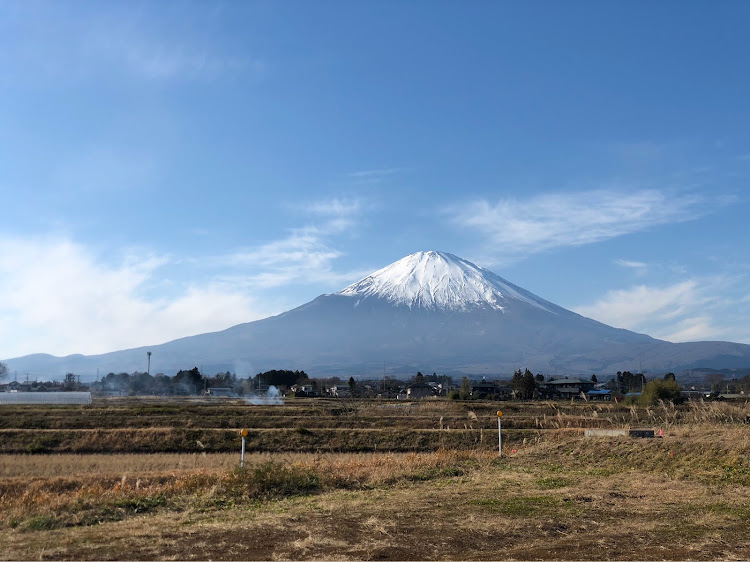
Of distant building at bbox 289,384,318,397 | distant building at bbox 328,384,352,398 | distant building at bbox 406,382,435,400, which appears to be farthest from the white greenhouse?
distant building at bbox 406,382,435,400

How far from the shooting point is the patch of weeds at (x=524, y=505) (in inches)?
397

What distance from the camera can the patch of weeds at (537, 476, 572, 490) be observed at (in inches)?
498

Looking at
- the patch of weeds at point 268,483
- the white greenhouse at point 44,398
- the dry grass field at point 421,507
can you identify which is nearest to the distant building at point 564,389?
the white greenhouse at point 44,398

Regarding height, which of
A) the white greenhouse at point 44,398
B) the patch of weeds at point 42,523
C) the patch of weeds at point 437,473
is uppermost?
the patch of weeds at point 42,523

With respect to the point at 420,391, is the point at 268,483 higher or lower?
higher

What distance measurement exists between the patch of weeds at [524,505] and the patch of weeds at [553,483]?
130 centimetres

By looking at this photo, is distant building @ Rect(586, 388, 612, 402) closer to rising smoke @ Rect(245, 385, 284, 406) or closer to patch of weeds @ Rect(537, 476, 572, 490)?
rising smoke @ Rect(245, 385, 284, 406)

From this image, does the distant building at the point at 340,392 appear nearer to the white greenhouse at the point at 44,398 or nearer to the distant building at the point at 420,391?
the distant building at the point at 420,391

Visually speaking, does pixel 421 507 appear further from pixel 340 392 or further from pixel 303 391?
pixel 340 392

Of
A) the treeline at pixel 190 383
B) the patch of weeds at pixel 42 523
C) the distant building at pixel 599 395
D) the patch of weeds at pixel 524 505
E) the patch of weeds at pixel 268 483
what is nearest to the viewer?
the patch of weeds at pixel 42 523

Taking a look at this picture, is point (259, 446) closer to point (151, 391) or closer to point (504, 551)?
point (504, 551)

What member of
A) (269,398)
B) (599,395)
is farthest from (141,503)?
(599,395)

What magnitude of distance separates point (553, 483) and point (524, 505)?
2.67 metres

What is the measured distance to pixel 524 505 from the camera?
10648 mm
